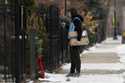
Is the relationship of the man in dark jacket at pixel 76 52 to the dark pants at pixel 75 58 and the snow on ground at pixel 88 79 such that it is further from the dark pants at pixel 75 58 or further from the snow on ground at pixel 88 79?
the snow on ground at pixel 88 79

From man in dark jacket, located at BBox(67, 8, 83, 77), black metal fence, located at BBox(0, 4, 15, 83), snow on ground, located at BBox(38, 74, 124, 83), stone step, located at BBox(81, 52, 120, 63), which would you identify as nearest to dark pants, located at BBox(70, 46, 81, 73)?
man in dark jacket, located at BBox(67, 8, 83, 77)

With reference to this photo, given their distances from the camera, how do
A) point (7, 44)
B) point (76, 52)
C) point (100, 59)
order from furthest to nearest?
point (100, 59) < point (76, 52) < point (7, 44)

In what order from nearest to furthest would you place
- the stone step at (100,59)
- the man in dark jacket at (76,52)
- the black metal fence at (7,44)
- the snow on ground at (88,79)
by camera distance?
the black metal fence at (7,44)
the snow on ground at (88,79)
the man in dark jacket at (76,52)
the stone step at (100,59)

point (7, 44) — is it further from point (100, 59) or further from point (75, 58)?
point (100, 59)

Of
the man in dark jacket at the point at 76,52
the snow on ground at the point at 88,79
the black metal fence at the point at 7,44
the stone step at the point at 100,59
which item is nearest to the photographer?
the black metal fence at the point at 7,44

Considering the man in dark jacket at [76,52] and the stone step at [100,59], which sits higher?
the man in dark jacket at [76,52]

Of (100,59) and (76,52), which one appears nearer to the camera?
(76,52)

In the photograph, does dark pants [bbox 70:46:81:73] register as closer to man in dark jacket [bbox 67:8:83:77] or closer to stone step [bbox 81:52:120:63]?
man in dark jacket [bbox 67:8:83:77]

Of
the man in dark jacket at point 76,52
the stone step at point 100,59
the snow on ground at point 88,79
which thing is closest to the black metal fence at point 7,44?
the snow on ground at point 88,79

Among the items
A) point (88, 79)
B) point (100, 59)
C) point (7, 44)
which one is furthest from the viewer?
point (100, 59)

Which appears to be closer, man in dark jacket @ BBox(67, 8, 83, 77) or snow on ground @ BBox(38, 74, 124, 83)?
snow on ground @ BBox(38, 74, 124, 83)

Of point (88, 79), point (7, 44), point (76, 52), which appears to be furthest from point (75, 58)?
point (7, 44)

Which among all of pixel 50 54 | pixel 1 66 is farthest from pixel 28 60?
pixel 50 54

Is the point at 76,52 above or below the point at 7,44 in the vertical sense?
below
